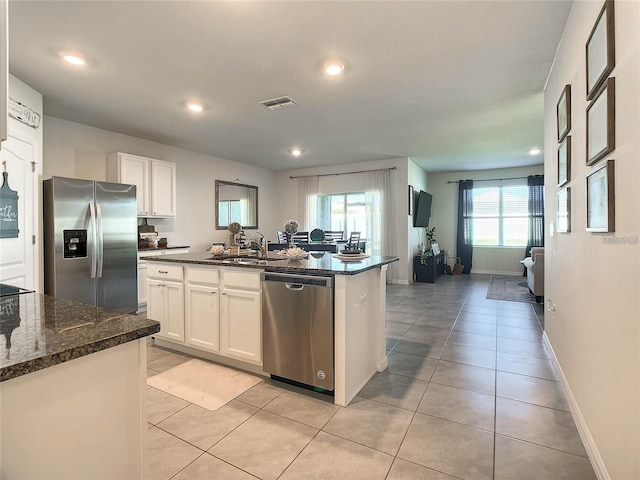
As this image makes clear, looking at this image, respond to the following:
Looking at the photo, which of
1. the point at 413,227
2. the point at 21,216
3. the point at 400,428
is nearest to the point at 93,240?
the point at 21,216

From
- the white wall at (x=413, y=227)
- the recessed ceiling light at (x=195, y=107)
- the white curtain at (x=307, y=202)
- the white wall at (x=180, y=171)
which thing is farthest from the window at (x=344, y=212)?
the recessed ceiling light at (x=195, y=107)

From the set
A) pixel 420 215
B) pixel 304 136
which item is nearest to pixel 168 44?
pixel 304 136

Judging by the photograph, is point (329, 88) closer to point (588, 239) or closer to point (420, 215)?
point (588, 239)

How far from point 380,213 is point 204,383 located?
207 inches

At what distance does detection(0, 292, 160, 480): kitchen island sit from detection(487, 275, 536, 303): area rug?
5.57 meters

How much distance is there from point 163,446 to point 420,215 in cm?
679

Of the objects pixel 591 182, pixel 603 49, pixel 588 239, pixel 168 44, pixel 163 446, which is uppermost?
pixel 168 44

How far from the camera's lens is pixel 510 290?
19.5 ft

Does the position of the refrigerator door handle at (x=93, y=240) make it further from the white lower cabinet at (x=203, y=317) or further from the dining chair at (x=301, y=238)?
the dining chair at (x=301, y=238)

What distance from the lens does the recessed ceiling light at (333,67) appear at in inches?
108

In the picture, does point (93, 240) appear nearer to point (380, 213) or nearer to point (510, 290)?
point (380, 213)

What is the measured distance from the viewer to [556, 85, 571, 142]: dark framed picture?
85.5 inches

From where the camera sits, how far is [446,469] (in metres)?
1.57

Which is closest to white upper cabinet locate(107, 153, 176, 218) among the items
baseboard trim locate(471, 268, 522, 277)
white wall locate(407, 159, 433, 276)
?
white wall locate(407, 159, 433, 276)
